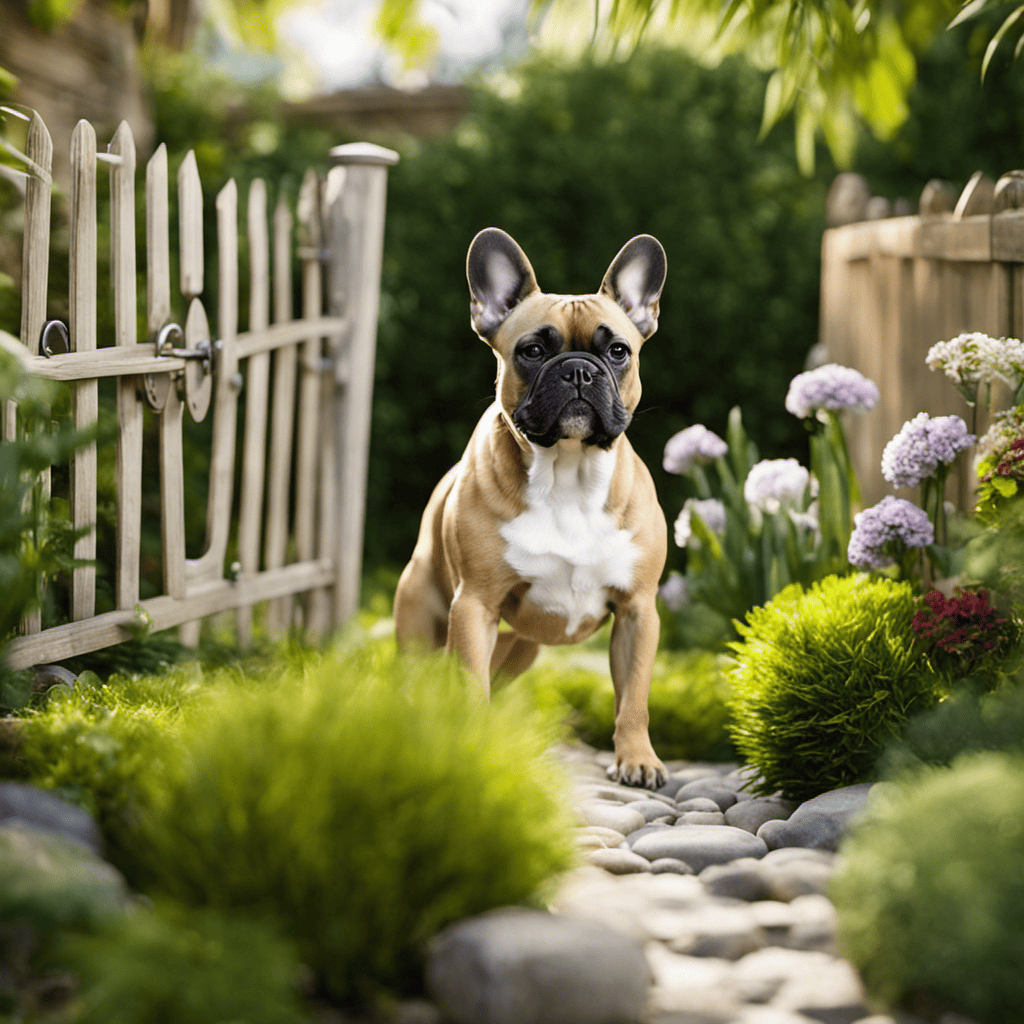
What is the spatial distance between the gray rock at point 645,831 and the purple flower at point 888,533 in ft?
3.62

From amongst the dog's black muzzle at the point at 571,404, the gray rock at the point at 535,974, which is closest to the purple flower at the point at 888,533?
the dog's black muzzle at the point at 571,404

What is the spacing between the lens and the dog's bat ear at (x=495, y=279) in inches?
127

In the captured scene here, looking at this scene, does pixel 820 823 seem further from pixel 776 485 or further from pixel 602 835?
pixel 776 485

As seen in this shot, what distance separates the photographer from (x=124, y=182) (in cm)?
378

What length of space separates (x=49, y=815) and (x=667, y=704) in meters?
2.44

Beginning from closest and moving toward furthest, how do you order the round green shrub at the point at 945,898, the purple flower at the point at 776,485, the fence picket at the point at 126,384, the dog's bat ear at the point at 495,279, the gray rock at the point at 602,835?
the round green shrub at the point at 945,898 < the gray rock at the point at 602,835 < the dog's bat ear at the point at 495,279 < the fence picket at the point at 126,384 < the purple flower at the point at 776,485

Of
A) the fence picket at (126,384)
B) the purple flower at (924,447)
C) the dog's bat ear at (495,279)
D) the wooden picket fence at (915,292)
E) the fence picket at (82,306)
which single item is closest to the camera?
the dog's bat ear at (495,279)

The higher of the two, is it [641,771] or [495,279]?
[495,279]

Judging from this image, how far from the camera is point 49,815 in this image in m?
2.17

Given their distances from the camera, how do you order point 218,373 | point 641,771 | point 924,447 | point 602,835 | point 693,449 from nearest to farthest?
point 602,835 < point 641,771 < point 924,447 < point 218,373 < point 693,449

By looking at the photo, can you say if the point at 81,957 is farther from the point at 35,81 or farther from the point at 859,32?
the point at 35,81

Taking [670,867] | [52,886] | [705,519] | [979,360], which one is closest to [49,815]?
[52,886]

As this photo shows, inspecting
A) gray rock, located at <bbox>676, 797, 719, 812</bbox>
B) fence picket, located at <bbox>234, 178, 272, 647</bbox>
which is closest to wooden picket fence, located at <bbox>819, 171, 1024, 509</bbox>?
gray rock, located at <bbox>676, 797, 719, 812</bbox>

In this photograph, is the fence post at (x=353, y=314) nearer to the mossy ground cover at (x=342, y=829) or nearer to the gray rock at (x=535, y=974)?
the mossy ground cover at (x=342, y=829)
